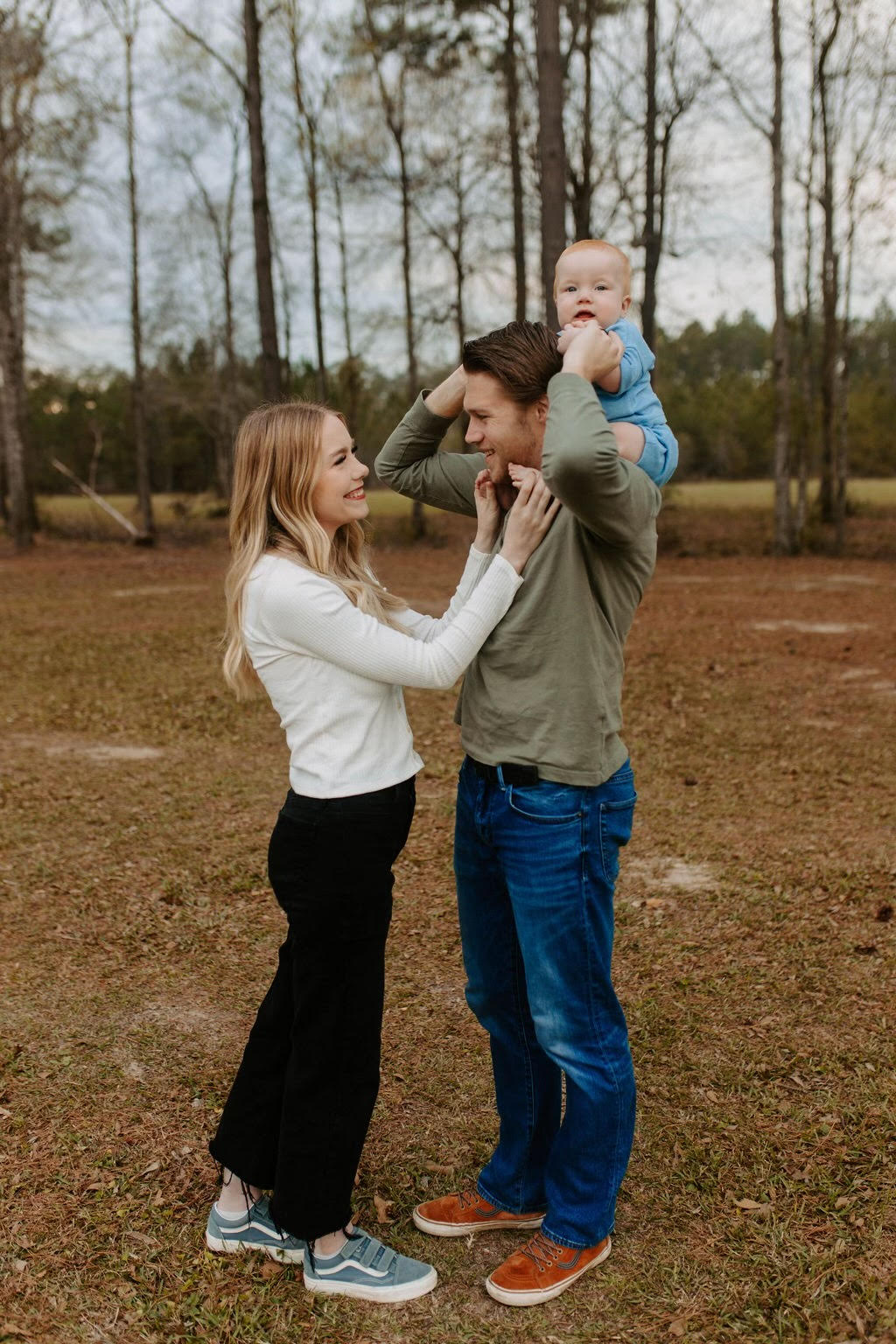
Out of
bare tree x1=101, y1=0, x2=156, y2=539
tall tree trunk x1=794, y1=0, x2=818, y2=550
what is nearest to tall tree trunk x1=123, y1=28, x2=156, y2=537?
bare tree x1=101, y1=0, x2=156, y2=539

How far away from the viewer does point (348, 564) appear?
2.55 meters

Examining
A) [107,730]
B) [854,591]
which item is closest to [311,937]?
[107,730]

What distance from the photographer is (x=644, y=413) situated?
91.3 inches

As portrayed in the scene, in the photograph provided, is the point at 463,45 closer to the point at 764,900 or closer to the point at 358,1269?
the point at 764,900

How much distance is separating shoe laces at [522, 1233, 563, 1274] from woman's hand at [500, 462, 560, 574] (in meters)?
1.54

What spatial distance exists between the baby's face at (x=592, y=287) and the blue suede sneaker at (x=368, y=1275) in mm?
2300

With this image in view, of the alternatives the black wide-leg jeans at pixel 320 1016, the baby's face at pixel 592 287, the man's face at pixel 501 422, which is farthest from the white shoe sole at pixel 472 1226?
the baby's face at pixel 592 287

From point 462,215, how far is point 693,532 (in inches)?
351

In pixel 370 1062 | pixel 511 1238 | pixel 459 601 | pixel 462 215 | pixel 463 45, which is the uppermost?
pixel 463 45

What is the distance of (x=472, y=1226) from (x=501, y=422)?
196 cm

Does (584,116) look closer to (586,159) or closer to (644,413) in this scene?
(586,159)

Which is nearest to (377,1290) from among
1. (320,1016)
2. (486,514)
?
(320,1016)

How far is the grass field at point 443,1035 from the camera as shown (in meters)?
2.51

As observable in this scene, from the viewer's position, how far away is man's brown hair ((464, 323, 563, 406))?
2.18 meters
